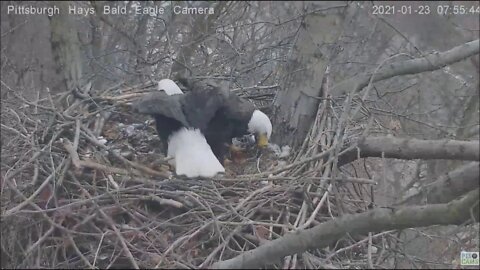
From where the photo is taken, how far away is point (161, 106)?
3154mm

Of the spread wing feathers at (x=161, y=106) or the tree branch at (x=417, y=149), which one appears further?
the spread wing feathers at (x=161, y=106)

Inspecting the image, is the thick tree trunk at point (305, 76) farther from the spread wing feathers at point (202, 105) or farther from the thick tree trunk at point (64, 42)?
the thick tree trunk at point (64, 42)

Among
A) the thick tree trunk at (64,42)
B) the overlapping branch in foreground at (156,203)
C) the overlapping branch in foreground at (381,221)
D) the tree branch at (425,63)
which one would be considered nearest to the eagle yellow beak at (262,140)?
the overlapping branch in foreground at (156,203)

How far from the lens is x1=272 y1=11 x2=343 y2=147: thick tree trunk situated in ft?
11.0

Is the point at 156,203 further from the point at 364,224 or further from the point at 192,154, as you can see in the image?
the point at 364,224

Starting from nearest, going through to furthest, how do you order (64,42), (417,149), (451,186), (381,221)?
(381,221), (451,186), (417,149), (64,42)

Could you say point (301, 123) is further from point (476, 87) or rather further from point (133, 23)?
point (476, 87)

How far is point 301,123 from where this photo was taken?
137 inches

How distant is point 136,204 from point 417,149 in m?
1.16

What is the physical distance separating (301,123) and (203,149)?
54 cm

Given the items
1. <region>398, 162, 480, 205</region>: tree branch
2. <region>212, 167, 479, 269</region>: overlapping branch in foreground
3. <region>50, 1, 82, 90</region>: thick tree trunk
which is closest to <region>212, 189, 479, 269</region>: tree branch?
<region>212, 167, 479, 269</region>: overlapping branch in foreground

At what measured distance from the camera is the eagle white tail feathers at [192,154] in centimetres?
308

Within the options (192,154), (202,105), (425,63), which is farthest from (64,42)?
(425,63)

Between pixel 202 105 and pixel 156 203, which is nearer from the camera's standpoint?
pixel 156 203
